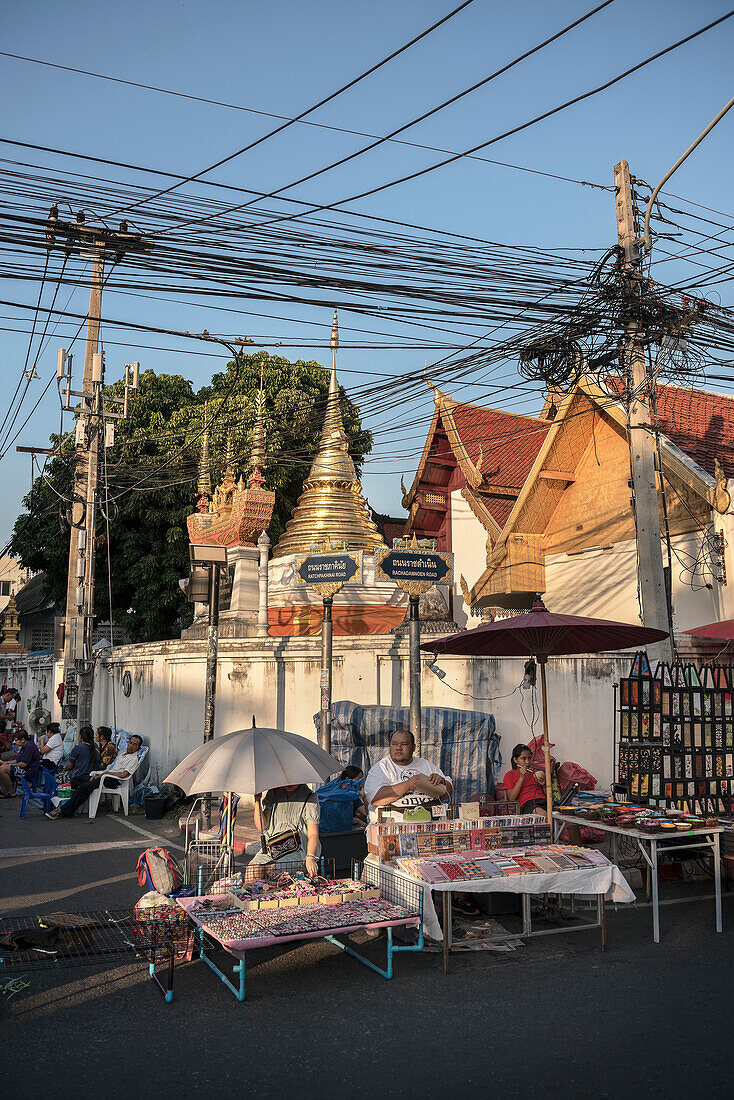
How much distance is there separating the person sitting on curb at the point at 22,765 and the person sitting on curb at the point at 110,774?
3.47 feet

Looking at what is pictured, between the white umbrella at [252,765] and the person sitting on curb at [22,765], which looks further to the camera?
the person sitting on curb at [22,765]

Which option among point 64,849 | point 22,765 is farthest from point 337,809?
point 22,765

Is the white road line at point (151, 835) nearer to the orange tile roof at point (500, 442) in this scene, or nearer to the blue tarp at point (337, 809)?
A: the blue tarp at point (337, 809)

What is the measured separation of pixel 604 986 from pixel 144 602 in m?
24.7

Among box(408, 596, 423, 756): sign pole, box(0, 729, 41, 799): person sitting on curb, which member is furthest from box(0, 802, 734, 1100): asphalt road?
box(0, 729, 41, 799): person sitting on curb

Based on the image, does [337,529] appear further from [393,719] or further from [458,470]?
[393,719]

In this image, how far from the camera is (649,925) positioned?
7852mm

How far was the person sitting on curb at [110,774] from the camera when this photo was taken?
567 inches

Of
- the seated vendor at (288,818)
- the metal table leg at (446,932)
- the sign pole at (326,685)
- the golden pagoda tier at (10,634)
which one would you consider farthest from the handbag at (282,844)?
the golden pagoda tier at (10,634)

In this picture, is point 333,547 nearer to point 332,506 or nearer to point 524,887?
point 524,887

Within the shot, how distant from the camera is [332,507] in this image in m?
22.9

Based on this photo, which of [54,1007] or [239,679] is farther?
[239,679]

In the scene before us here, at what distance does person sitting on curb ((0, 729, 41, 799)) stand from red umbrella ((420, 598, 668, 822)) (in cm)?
903

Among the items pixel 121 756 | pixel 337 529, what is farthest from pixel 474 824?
pixel 337 529
